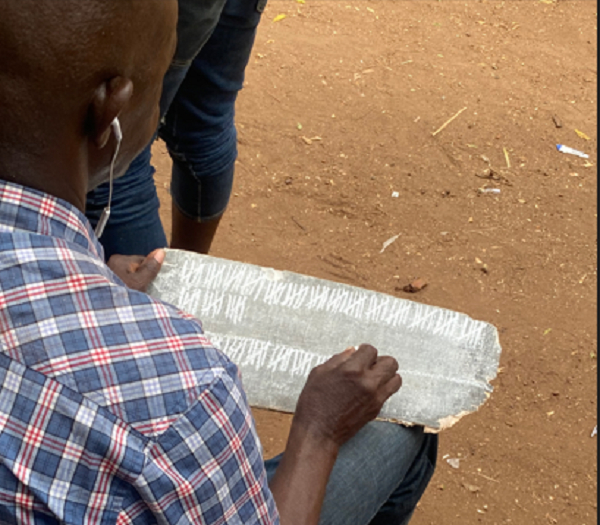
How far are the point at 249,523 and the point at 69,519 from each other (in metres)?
0.26

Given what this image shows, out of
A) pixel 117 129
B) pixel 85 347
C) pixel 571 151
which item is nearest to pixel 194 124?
pixel 117 129

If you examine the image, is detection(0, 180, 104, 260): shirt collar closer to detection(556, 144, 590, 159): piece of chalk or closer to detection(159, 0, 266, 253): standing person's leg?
detection(159, 0, 266, 253): standing person's leg

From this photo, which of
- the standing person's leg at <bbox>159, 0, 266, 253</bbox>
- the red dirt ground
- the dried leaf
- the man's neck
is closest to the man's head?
the man's neck

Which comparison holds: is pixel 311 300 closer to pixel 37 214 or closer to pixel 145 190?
pixel 145 190

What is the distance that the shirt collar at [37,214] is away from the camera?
3.12 ft

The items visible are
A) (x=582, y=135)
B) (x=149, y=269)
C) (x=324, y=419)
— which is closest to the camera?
(x=324, y=419)

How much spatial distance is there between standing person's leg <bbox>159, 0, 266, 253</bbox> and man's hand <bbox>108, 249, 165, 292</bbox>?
21.6 inches

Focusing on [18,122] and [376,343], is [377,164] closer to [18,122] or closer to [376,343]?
[376,343]

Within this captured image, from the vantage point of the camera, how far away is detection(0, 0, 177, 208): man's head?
90cm

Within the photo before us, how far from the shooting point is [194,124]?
7.20 feet

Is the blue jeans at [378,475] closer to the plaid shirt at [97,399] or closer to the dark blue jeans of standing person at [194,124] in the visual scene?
the plaid shirt at [97,399]

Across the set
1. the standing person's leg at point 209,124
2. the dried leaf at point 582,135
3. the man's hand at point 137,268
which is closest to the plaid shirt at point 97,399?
the man's hand at point 137,268

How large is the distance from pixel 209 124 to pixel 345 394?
103 cm

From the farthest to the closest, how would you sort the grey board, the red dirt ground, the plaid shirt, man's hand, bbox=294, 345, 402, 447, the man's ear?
the red dirt ground < the grey board < man's hand, bbox=294, 345, 402, 447 < the man's ear < the plaid shirt
